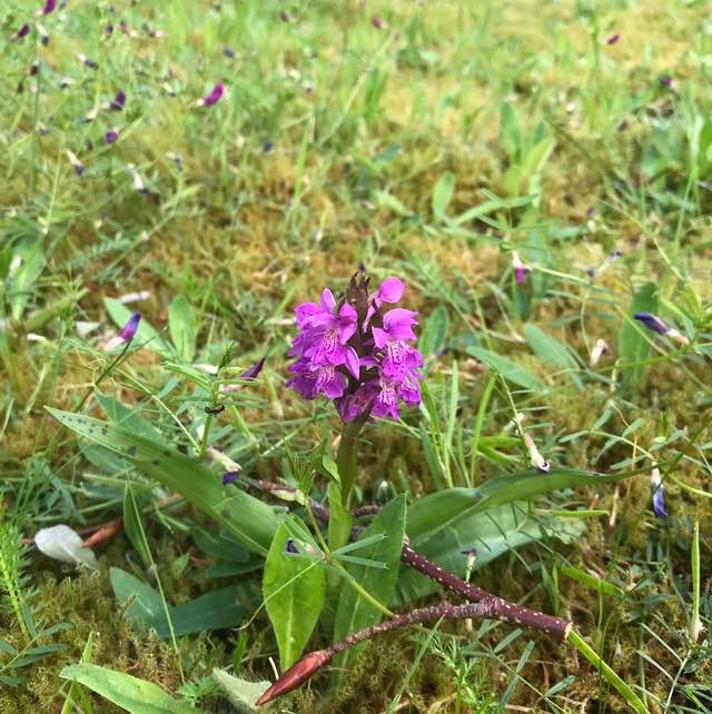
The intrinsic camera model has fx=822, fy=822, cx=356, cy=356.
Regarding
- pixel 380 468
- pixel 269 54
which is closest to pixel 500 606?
pixel 380 468

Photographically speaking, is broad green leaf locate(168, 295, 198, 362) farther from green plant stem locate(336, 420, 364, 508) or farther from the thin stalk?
the thin stalk

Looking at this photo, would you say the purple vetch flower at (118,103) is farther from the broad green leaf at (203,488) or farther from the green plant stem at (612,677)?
the green plant stem at (612,677)

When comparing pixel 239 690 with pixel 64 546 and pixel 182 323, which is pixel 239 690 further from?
pixel 182 323

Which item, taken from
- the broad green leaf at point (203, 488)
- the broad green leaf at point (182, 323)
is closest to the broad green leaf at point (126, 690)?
the broad green leaf at point (203, 488)

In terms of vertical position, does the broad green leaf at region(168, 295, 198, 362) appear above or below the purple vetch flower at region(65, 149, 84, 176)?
below

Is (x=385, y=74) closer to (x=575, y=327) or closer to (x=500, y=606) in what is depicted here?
(x=575, y=327)

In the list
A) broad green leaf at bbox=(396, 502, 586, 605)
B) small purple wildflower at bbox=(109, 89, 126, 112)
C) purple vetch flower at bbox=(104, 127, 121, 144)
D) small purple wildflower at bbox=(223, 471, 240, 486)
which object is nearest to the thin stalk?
broad green leaf at bbox=(396, 502, 586, 605)

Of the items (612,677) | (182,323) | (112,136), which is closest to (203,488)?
(182,323)
